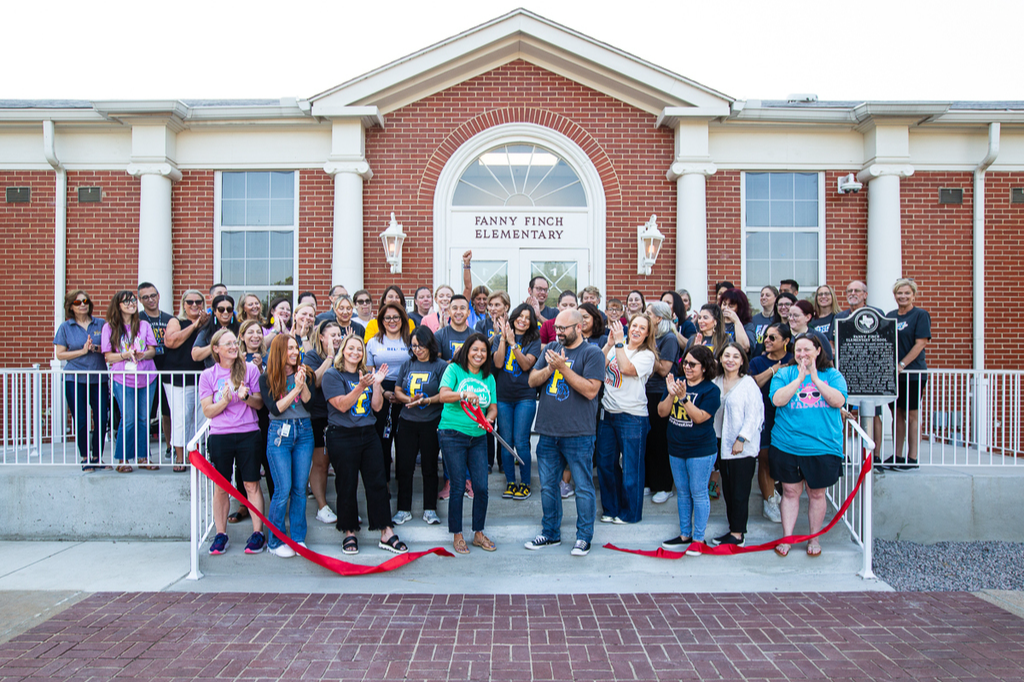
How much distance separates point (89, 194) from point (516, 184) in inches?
244

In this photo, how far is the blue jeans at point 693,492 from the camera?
520cm

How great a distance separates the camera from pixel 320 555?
5.10 meters

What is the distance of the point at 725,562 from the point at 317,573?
3386 millimetres

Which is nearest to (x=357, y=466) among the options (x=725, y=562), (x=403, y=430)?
(x=403, y=430)

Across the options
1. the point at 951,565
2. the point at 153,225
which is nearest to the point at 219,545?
the point at 153,225

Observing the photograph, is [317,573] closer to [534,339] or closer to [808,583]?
[534,339]

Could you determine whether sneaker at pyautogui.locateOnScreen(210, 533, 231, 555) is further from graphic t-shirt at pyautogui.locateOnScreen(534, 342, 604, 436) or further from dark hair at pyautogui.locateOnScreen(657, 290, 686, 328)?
dark hair at pyautogui.locateOnScreen(657, 290, 686, 328)

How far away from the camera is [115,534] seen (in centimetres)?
621

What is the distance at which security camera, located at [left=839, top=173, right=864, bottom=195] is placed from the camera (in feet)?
29.2

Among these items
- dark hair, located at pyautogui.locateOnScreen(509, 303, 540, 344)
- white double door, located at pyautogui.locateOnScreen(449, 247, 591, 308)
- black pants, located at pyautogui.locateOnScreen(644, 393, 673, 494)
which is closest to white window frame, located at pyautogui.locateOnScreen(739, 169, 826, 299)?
white double door, located at pyautogui.locateOnScreen(449, 247, 591, 308)

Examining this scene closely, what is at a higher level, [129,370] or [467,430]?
[129,370]

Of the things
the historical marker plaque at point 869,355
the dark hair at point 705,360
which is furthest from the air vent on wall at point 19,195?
the historical marker plaque at point 869,355

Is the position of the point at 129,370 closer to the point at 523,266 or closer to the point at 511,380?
the point at 511,380

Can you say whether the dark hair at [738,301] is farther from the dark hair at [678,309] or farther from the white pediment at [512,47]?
the white pediment at [512,47]
